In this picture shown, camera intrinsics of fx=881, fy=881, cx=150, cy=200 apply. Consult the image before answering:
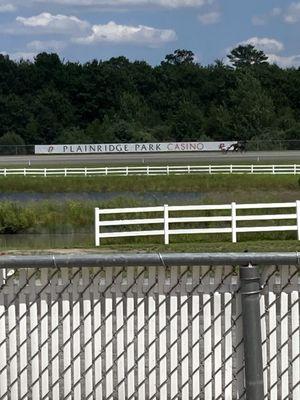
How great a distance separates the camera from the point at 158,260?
488 centimetres

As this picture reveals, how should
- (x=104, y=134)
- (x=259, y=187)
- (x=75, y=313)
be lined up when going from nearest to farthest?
1. (x=75, y=313)
2. (x=259, y=187)
3. (x=104, y=134)

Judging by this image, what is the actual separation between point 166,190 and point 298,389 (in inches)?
1657

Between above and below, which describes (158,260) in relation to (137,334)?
above

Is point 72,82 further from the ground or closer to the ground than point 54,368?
further from the ground

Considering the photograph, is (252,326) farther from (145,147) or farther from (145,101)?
(145,101)

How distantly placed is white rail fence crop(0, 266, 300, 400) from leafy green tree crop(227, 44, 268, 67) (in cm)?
14028

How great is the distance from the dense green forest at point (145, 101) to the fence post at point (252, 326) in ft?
279

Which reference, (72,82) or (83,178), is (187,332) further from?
(72,82)

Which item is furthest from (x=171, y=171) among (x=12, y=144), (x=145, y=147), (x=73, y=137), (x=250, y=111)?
(x=73, y=137)

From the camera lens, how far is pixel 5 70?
13575 centimetres

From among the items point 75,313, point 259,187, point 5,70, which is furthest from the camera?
point 5,70

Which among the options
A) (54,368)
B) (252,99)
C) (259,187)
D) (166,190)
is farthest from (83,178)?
(252,99)

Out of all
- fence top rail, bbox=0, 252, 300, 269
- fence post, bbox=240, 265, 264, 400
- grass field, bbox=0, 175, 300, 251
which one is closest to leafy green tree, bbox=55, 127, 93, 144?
grass field, bbox=0, 175, 300, 251

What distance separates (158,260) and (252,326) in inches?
25.0
